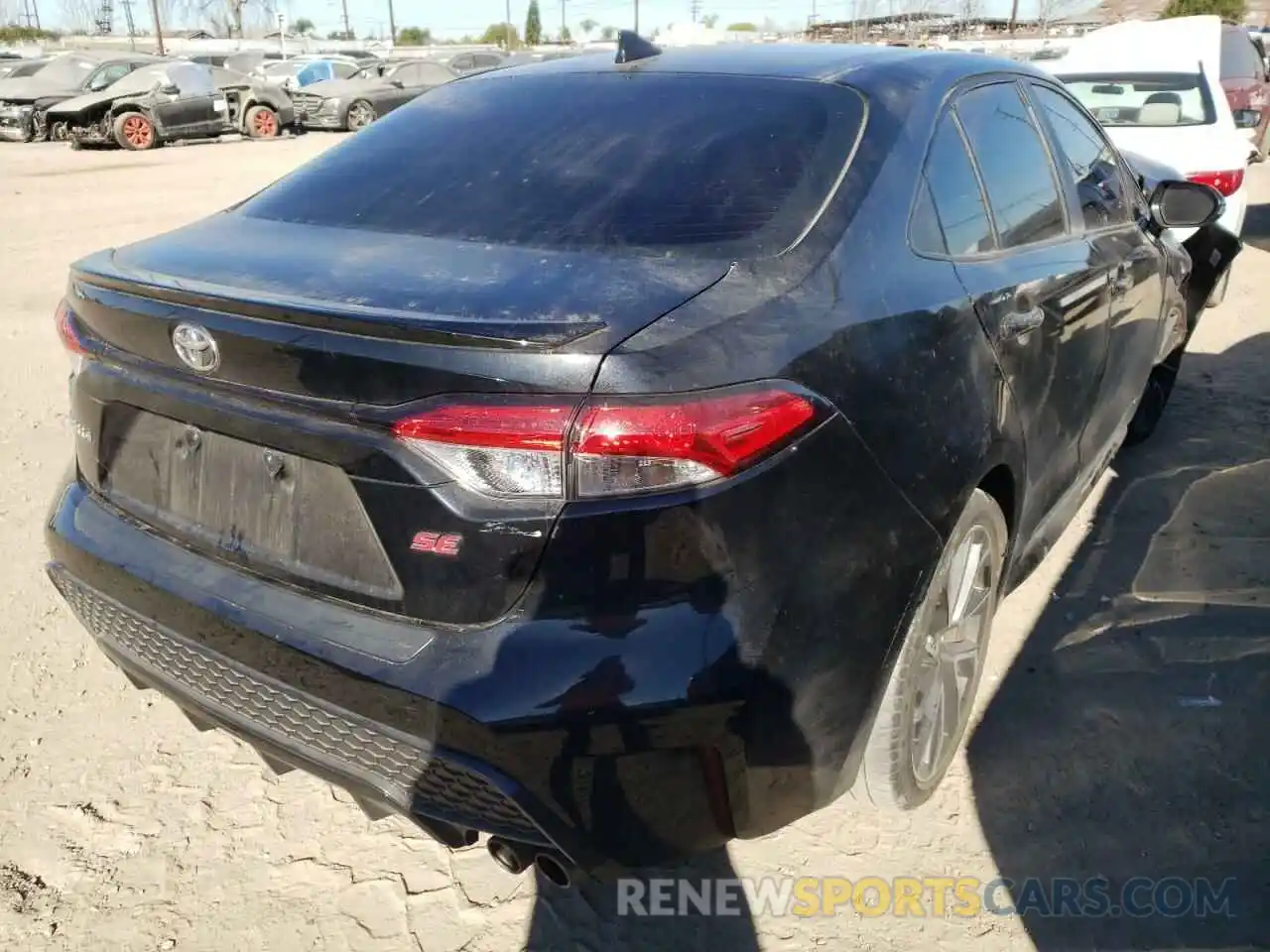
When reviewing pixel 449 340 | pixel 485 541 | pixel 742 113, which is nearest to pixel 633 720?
pixel 485 541

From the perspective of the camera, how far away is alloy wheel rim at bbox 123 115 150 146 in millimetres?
19516

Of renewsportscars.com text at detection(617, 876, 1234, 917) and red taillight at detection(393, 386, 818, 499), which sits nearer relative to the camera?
red taillight at detection(393, 386, 818, 499)

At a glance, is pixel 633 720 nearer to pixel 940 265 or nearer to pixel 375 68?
pixel 940 265

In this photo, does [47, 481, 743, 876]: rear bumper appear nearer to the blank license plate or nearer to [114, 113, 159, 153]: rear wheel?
the blank license plate

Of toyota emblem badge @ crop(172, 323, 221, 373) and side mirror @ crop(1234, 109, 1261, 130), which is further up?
toyota emblem badge @ crop(172, 323, 221, 373)

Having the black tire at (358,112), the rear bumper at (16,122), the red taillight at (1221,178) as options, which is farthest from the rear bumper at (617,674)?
the rear bumper at (16,122)

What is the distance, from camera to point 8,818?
255 cm

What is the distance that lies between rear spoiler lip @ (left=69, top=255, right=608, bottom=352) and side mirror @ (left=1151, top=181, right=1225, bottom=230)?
3085 millimetres

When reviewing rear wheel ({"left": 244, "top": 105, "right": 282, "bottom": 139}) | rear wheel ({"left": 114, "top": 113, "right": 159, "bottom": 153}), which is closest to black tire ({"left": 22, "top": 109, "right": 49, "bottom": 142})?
rear wheel ({"left": 114, "top": 113, "right": 159, "bottom": 153})

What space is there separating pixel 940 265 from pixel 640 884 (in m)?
1.52

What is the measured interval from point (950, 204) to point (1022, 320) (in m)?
0.35

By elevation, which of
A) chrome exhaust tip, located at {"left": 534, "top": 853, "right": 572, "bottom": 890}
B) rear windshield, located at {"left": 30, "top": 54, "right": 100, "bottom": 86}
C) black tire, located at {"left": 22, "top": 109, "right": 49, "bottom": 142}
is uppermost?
rear windshield, located at {"left": 30, "top": 54, "right": 100, "bottom": 86}

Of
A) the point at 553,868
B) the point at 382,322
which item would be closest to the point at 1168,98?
the point at 382,322

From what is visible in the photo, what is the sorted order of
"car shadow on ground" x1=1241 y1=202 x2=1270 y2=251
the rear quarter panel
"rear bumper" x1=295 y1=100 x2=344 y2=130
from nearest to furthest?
the rear quarter panel → "car shadow on ground" x1=1241 y1=202 x2=1270 y2=251 → "rear bumper" x1=295 y1=100 x2=344 y2=130
